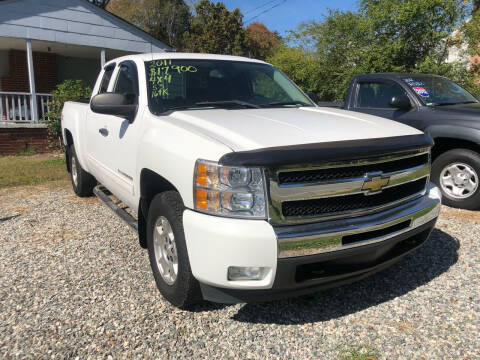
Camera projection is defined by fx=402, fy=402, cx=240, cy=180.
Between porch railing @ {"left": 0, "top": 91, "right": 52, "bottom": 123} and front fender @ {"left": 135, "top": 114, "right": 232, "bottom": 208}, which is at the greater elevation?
front fender @ {"left": 135, "top": 114, "right": 232, "bottom": 208}

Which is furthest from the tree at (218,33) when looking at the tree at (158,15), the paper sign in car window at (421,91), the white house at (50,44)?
the paper sign in car window at (421,91)

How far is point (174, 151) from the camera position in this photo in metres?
2.57

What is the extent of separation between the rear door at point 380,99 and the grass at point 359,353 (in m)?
3.82

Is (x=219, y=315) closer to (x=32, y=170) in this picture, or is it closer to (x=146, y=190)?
(x=146, y=190)

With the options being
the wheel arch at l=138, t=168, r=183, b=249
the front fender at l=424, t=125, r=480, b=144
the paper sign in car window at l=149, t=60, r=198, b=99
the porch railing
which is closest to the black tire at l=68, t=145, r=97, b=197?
the paper sign in car window at l=149, t=60, r=198, b=99

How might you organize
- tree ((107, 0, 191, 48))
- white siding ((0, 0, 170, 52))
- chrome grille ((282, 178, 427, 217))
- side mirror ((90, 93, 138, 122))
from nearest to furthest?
chrome grille ((282, 178, 427, 217))
side mirror ((90, 93, 138, 122))
white siding ((0, 0, 170, 52))
tree ((107, 0, 191, 48))

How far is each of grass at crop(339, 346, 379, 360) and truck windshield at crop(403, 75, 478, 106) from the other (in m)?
4.07

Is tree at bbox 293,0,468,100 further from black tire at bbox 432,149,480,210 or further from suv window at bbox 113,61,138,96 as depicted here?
suv window at bbox 113,61,138,96

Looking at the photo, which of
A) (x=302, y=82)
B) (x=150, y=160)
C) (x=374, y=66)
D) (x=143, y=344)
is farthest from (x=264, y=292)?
(x=302, y=82)

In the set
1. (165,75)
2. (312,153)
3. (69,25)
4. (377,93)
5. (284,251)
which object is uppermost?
(69,25)

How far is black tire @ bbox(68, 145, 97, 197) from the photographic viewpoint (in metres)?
5.66

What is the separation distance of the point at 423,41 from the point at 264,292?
1000 centimetres

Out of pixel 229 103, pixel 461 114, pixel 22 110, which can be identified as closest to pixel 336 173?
pixel 229 103

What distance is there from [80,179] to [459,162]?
16.8 feet
